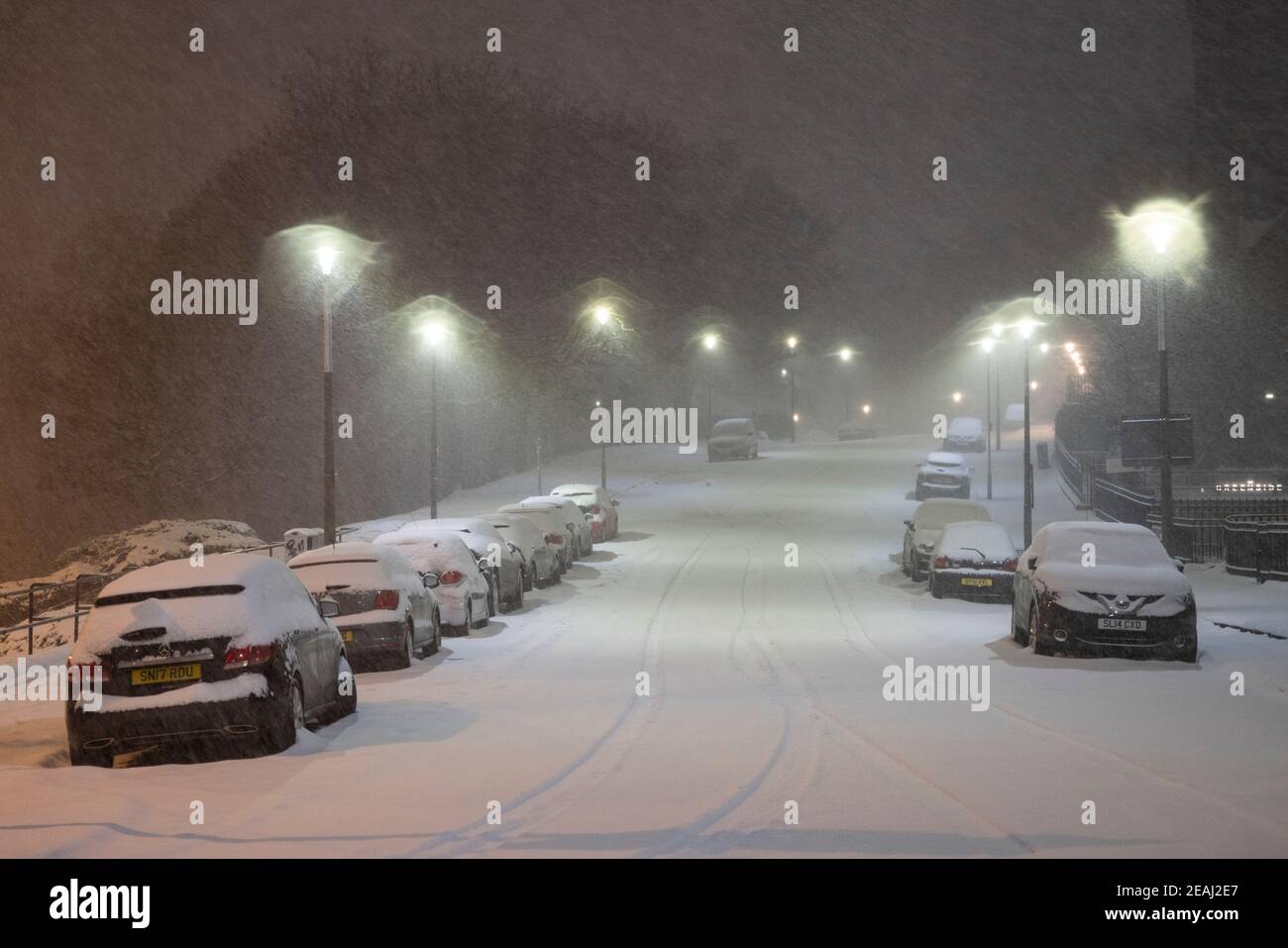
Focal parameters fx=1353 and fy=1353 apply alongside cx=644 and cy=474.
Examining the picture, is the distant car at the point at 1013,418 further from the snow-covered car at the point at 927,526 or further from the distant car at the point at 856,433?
the snow-covered car at the point at 927,526

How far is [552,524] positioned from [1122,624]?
15.9 m

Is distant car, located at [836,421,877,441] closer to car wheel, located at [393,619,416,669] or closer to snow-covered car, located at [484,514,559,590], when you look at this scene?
snow-covered car, located at [484,514,559,590]

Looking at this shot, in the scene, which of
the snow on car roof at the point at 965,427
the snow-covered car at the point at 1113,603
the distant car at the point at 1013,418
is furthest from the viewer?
the distant car at the point at 1013,418

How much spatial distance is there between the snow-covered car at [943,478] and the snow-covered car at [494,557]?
29.6 m

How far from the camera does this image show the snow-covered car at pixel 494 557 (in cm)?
2277

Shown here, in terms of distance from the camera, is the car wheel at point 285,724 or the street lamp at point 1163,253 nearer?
the car wheel at point 285,724

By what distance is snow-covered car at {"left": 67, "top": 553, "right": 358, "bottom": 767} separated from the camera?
10.3 metres

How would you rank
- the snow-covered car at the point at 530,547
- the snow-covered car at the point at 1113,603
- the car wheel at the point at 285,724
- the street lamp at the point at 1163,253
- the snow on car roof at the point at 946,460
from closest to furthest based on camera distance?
the car wheel at the point at 285,724 < the snow-covered car at the point at 1113,603 < the street lamp at the point at 1163,253 < the snow-covered car at the point at 530,547 < the snow on car roof at the point at 946,460

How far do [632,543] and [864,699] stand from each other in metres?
24.9

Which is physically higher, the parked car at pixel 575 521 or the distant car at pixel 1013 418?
the distant car at pixel 1013 418

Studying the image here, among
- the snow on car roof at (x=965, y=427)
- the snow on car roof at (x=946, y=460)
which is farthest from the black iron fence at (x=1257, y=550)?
the snow on car roof at (x=965, y=427)

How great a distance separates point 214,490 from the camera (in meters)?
55.2

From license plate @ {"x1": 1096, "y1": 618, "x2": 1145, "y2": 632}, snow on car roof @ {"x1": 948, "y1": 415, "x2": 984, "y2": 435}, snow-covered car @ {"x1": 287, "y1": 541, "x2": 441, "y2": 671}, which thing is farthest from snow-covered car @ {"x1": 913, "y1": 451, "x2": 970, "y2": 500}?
snow-covered car @ {"x1": 287, "y1": 541, "x2": 441, "y2": 671}

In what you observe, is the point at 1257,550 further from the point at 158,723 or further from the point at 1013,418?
the point at 1013,418
